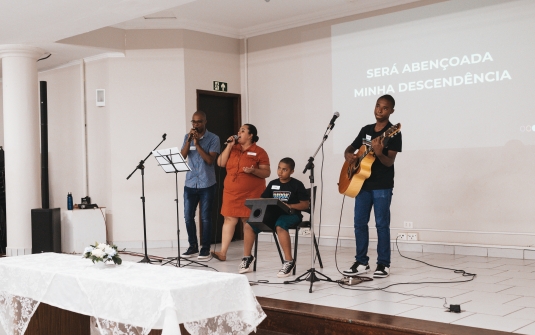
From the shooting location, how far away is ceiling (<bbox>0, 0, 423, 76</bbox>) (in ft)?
18.4

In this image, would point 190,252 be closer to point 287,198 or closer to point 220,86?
point 287,198

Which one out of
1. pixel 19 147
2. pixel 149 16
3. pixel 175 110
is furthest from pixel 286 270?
pixel 149 16

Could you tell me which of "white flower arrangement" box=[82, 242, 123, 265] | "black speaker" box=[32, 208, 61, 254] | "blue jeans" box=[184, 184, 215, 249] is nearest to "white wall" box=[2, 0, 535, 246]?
"black speaker" box=[32, 208, 61, 254]

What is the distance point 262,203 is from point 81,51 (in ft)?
12.7

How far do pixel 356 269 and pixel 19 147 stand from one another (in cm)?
446

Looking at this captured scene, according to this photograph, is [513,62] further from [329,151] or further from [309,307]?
[309,307]

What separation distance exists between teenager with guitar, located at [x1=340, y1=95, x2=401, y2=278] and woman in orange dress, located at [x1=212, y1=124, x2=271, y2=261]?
0.97 m

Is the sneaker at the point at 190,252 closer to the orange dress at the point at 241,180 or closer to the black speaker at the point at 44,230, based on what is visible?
the orange dress at the point at 241,180

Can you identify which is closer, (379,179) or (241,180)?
(379,179)

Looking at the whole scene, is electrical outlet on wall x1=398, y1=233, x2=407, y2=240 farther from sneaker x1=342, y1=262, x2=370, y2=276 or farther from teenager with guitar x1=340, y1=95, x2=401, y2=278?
teenager with guitar x1=340, y1=95, x2=401, y2=278

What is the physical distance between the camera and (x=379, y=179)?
4.83m

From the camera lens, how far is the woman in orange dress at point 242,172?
557 cm

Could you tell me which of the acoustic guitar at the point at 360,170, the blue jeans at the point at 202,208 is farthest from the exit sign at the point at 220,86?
the acoustic guitar at the point at 360,170

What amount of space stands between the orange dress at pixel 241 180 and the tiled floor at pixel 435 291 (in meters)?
0.56
